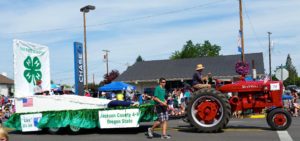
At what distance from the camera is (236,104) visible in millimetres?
12359

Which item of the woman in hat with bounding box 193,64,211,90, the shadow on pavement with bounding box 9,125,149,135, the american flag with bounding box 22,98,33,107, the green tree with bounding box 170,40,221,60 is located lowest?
A: the shadow on pavement with bounding box 9,125,149,135

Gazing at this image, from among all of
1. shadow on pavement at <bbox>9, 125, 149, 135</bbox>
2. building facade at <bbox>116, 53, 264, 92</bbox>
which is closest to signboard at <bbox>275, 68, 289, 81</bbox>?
shadow on pavement at <bbox>9, 125, 149, 135</bbox>

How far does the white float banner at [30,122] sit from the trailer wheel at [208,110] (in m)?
4.48

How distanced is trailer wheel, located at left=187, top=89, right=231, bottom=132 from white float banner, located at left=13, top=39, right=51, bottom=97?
5271 mm

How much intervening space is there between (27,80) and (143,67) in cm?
3930

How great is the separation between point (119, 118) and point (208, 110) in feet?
8.05

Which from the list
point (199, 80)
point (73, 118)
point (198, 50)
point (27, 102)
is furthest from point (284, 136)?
point (198, 50)

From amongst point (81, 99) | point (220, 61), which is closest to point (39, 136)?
point (81, 99)

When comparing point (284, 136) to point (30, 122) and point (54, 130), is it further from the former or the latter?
point (30, 122)

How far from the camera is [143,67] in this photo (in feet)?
174

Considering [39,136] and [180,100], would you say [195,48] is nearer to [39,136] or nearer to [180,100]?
[180,100]

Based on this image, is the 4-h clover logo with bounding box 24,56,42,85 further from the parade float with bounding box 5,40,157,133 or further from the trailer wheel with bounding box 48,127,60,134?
the trailer wheel with bounding box 48,127,60,134

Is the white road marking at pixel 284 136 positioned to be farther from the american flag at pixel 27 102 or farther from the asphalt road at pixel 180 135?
the american flag at pixel 27 102

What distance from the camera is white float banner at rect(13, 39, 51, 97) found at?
531 inches
